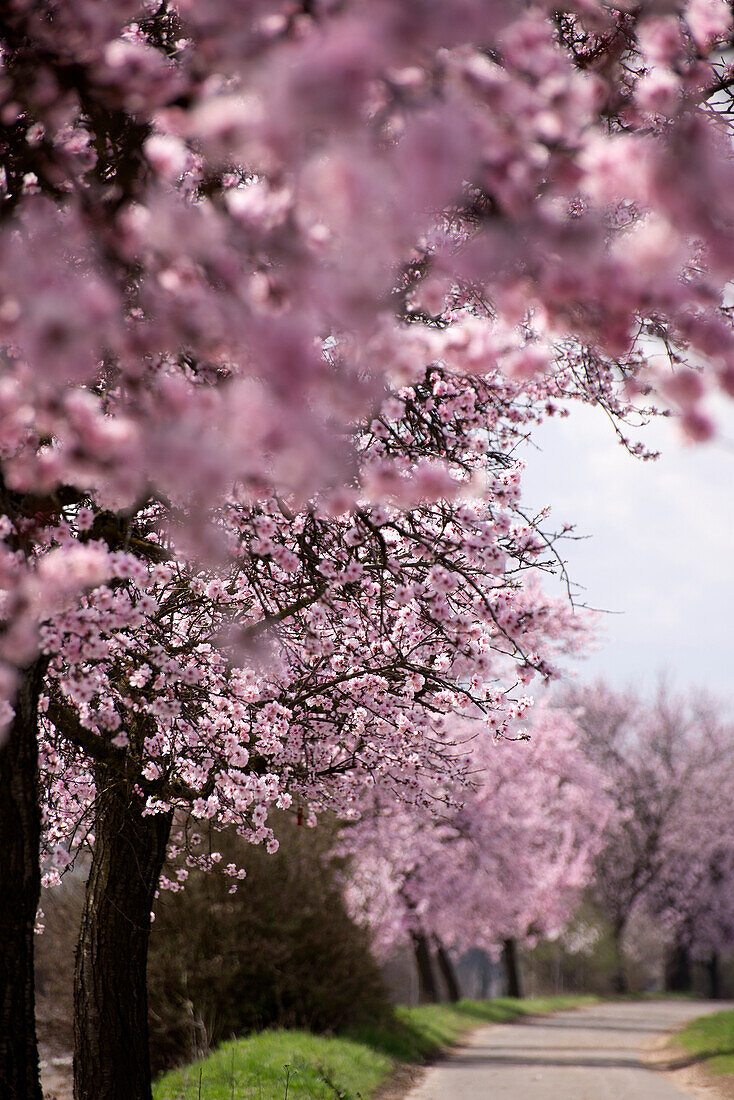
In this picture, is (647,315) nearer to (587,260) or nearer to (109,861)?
(587,260)

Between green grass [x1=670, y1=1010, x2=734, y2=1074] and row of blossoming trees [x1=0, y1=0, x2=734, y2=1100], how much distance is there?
926 centimetres

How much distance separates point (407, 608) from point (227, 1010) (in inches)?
375

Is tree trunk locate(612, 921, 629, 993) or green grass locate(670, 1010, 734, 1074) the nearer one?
green grass locate(670, 1010, 734, 1074)

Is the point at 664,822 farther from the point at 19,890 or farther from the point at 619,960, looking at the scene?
the point at 19,890

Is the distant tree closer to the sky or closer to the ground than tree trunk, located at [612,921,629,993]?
closer to the sky

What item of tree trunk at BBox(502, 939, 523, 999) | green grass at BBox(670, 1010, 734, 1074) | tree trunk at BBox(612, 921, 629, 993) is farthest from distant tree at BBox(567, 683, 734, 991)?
green grass at BBox(670, 1010, 734, 1074)

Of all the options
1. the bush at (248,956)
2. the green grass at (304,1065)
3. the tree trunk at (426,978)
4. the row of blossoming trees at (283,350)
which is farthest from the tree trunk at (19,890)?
the tree trunk at (426,978)

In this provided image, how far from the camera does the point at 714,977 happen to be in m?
44.8

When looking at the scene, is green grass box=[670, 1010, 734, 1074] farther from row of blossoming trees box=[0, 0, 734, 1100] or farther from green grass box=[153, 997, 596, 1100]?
row of blossoming trees box=[0, 0, 734, 1100]

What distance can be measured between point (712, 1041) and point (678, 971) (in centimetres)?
3222

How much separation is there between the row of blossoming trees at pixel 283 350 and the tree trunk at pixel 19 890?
2cm

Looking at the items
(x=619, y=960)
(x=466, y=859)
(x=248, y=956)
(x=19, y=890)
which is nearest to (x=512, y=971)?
(x=619, y=960)

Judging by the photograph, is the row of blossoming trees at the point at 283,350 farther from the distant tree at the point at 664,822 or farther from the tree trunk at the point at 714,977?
the tree trunk at the point at 714,977

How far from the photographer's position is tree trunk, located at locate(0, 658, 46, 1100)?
4.73 metres
